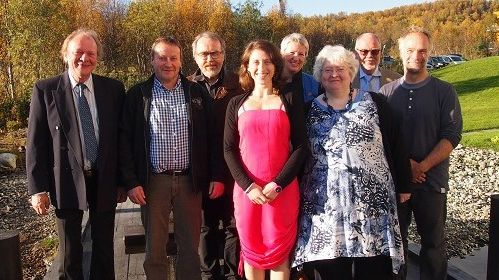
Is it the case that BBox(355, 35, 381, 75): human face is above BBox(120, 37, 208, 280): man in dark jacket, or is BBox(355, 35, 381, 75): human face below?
above

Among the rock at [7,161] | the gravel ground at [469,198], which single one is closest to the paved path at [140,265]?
the gravel ground at [469,198]

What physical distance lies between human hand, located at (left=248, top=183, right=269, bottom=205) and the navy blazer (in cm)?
105

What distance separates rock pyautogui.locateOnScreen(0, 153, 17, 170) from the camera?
35.4ft

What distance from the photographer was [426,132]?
3.67 metres

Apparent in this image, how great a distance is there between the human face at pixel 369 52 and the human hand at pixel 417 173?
1186 mm

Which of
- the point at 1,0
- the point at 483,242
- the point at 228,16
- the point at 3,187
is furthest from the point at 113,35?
the point at 483,242

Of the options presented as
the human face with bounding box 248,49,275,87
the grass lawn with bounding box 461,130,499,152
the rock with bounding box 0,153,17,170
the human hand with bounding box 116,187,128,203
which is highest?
the human face with bounding box 248,49,275,87

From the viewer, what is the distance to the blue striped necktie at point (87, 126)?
11.9 feet

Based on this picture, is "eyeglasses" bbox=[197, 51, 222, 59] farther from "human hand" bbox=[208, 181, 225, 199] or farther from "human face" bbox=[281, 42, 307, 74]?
"human hand" bbox=[208, 181, 225, 199]

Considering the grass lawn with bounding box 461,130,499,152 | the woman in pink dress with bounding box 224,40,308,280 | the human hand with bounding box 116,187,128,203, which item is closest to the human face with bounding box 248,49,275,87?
the woman in pink dress with bounding box 224,40,308,280

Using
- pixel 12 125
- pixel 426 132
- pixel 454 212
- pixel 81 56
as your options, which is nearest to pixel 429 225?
pixel 426 132

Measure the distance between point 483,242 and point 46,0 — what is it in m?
18.8

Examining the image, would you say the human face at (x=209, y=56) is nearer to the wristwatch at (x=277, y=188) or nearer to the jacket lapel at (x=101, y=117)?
the jacket lapel at (x=101, y=117)

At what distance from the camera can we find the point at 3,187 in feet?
31.0
